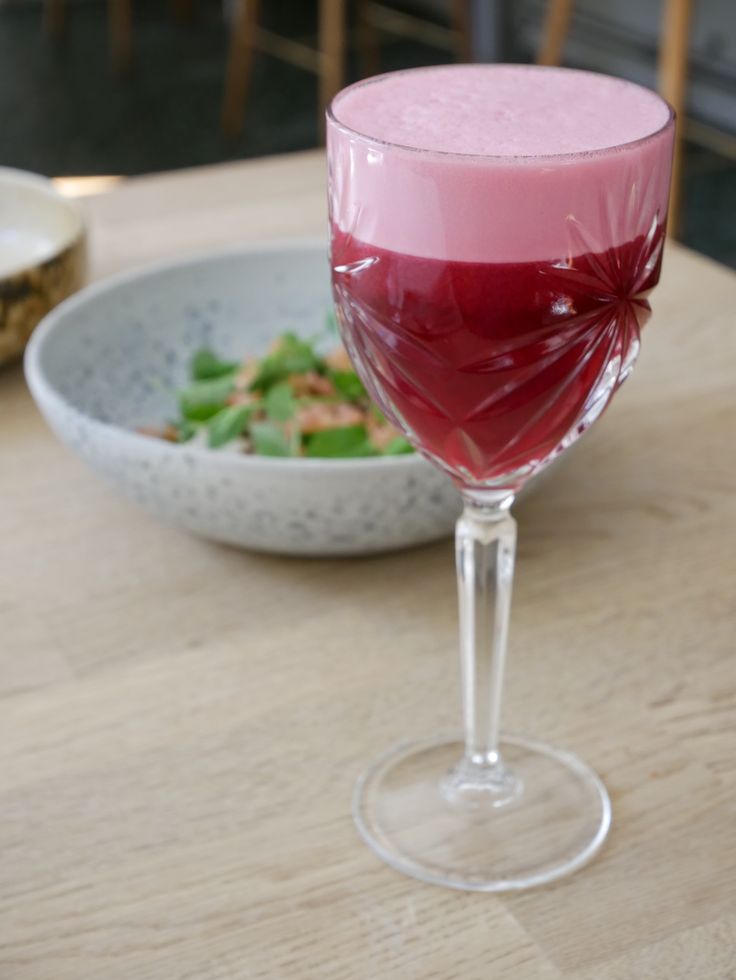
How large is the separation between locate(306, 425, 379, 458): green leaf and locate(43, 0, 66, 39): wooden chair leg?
15.6 ft

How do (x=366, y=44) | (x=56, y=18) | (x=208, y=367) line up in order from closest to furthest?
(x=208, y=367)
(x=366, y=44)
(x=56, y=18)

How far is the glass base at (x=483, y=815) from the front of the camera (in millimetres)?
561

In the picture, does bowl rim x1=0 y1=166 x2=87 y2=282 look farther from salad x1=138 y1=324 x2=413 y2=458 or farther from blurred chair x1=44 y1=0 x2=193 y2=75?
blurred chair x1=44 y1=0 x2=193 y2=75

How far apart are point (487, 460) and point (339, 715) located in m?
0.17

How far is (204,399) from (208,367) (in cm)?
7

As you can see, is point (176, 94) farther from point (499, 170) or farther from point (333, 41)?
point (499, 170)

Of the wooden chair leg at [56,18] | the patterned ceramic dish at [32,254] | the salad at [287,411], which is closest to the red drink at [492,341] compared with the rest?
the salad at [287,411]

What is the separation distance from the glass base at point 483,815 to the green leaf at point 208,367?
0.38 m

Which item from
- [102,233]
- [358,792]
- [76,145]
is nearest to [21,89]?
[76,145]

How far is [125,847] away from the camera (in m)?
0.57

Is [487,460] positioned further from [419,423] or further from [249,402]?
[249,402]

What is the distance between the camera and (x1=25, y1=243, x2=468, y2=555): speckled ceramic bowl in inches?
28.0

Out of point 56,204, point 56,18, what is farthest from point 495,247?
point 56,18

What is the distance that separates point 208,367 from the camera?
3.04ft
